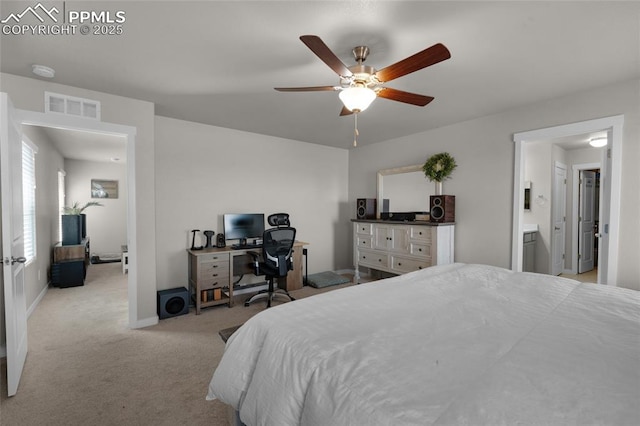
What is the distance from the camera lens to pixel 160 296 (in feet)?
11.3

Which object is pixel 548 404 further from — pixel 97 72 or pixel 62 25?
pixel 97 72

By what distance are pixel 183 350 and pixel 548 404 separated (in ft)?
9.13

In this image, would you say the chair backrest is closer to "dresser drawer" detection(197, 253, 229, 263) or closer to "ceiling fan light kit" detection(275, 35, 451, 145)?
"dresser drawer" detection(197, 253, 229, 263)

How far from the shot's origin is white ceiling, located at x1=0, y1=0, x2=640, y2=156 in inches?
69.6

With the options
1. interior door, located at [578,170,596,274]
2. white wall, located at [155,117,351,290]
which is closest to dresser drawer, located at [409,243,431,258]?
white wall, located at [155,117,351,290]

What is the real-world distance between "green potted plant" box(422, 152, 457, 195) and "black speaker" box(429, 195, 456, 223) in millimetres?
250

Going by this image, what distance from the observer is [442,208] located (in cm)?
396

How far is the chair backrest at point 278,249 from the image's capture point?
3.66 metres

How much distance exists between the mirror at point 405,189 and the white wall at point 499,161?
157 millimetres

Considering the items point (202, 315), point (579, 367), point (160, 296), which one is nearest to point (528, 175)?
point (579, 367)

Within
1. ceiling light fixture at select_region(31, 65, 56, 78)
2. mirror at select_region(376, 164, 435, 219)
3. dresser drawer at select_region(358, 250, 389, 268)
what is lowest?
dresser drawer at select_region(358, 250, 389, 268)

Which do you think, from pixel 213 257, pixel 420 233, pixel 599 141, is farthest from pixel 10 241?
pixel 599 141

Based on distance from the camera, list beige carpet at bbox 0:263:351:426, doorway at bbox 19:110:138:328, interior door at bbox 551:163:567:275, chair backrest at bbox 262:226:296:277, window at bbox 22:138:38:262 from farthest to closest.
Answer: interior door at bbox 551:163:567:275, chair backrest at bbox 262:226:296:277, window at bbox 22:138:38:262, doorway at bbox 19:110:138:328, beige carpet at bbox 0:263:351:426

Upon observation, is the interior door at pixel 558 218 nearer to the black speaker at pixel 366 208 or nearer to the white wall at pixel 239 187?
the black speaker at pixel 366 208
